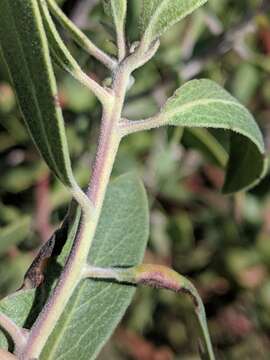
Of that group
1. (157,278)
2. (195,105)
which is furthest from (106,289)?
(195,105)

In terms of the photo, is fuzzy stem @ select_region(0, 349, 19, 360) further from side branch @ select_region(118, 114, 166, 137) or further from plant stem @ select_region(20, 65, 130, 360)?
side branch @ select_region(118, 114, 166, 137)

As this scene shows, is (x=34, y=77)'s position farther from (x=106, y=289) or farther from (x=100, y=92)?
(x=106, y=289)

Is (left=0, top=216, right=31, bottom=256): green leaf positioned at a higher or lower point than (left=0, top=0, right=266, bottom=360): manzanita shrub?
lower

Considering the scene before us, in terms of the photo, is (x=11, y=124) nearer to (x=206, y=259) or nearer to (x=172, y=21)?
(x=206, y=259)

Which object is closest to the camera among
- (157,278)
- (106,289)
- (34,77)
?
(34,77)

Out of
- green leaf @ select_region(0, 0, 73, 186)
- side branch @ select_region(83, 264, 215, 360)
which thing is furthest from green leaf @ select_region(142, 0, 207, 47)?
side branch @ select_region(83, 264, 215, 360)

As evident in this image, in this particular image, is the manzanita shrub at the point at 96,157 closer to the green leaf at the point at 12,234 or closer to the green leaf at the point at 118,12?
the green leaf at the point at 118,12

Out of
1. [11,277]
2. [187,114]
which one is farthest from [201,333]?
[11,277]
